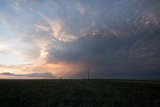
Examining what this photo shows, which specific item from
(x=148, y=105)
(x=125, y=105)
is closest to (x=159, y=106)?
(x=148, y=105)

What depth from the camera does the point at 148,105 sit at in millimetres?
29297

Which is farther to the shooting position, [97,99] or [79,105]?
[97,99]

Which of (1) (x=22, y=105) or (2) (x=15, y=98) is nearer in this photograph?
(1) (x=22, y=105)

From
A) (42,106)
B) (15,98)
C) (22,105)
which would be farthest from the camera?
(15,98)

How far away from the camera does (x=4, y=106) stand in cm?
3130

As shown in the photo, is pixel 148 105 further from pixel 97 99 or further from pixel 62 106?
pixel 62 106

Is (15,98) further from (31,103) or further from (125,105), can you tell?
(125,105)

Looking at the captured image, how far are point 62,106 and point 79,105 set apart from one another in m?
2.34

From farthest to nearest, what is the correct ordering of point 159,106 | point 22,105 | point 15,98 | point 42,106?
point 15,98 < point 22,105 < point 42,106 < point 159,106

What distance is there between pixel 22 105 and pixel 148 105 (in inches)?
710

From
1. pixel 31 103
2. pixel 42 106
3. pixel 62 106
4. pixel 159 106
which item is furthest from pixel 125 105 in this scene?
pixel 31 103

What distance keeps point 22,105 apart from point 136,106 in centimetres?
1642

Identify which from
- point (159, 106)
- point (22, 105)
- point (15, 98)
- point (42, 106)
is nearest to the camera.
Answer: point (159, 106)

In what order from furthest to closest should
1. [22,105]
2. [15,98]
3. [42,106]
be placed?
[15,98]
[22,105]
[42,106]
